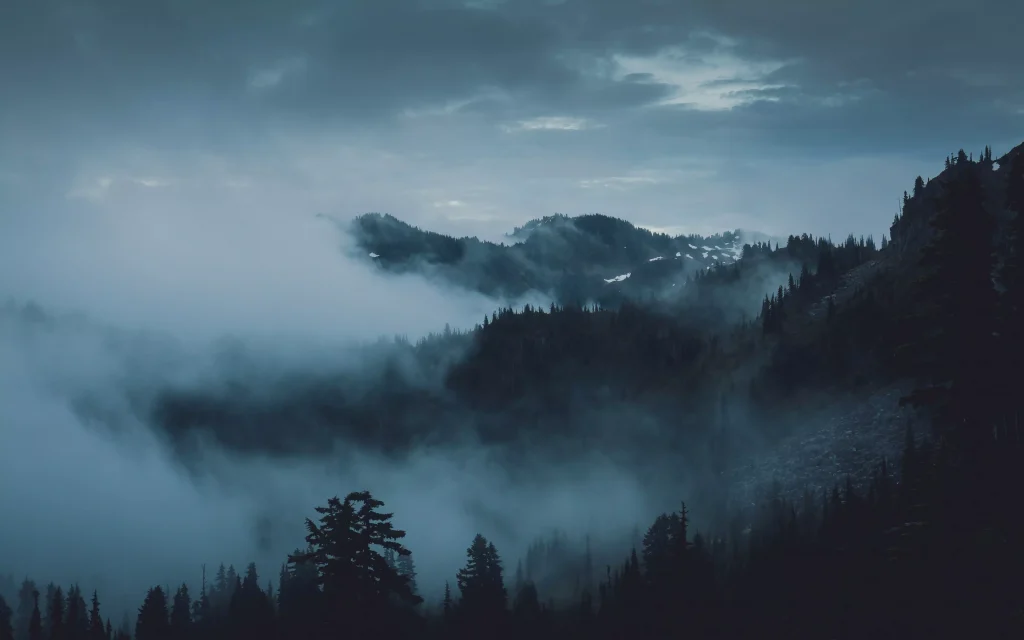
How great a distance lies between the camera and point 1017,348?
4091 cm

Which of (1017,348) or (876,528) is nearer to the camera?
(1017,348)

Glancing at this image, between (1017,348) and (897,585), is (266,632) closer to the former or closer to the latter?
(897,585)

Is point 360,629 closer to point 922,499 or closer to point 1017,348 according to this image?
point 922,499

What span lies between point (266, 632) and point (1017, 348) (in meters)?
129

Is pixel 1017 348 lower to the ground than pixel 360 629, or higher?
higher

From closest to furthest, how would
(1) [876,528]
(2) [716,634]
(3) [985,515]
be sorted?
1. (3) [985,515]
2. (2) [716,634]
3. (1) [876,528]

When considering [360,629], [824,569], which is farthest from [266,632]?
[360,629]

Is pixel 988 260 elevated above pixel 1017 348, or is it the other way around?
pixel 988 260

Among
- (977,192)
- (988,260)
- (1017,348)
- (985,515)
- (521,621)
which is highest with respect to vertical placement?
(977,192)

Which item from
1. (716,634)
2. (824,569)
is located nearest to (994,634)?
(716,634)

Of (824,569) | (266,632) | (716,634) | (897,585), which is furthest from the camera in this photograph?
(824,569)

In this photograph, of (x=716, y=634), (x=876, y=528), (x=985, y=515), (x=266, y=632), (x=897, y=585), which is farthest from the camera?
(x=876, y=528)

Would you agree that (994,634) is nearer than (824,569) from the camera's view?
Yes

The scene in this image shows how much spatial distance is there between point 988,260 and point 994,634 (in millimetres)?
15330
